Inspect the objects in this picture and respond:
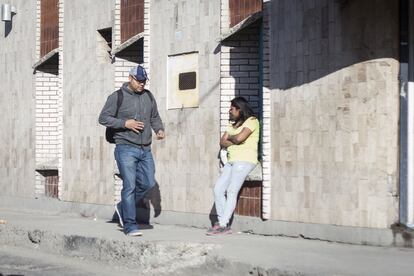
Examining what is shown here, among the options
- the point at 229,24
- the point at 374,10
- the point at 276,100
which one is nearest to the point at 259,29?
the point at 229,24

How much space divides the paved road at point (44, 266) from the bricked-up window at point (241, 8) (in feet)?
12.3

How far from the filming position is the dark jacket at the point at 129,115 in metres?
11.6

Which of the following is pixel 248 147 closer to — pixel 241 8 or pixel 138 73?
pixel 138 73

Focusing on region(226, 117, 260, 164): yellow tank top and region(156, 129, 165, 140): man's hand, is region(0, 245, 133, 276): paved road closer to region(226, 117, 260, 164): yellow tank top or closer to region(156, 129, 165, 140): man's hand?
region(156, 129, 165, 140): man's hand

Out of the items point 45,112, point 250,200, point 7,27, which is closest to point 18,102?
point 45,112

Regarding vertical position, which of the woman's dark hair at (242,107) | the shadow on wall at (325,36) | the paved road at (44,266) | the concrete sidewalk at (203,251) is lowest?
the paved road at (44,266)

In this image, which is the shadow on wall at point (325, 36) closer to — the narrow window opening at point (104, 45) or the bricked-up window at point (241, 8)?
the bricked-up window at point (241, 8)

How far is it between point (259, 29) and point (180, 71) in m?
1.53

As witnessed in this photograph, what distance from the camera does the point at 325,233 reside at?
36.3 feet

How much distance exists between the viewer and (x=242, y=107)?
1191cm

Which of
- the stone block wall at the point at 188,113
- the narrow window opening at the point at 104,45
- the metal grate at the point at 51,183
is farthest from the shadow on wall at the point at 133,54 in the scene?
the metal grate at the point at 51,183

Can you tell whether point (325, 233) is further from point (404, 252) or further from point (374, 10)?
point (374, 10)

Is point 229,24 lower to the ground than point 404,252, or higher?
higher

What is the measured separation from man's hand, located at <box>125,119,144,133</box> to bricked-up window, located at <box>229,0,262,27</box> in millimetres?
2055
